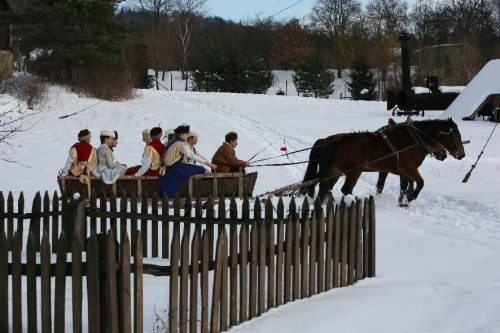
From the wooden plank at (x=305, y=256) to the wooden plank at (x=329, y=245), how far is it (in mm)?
276

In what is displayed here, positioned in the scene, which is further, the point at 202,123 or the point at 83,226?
the point at 202,123

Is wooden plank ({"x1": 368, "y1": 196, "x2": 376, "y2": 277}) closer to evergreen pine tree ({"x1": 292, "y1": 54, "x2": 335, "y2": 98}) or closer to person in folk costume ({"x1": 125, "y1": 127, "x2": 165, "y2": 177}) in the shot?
person in folk costume ({"x1": 125, "y1": 127, "x2": 165, "y2": 177})

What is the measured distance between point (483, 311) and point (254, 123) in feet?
80.0

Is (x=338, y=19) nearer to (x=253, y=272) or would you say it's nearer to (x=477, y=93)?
(x=477, y=93)

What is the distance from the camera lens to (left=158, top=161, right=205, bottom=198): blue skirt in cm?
1066

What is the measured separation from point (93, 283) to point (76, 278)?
0.14m

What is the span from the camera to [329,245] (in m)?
6.16

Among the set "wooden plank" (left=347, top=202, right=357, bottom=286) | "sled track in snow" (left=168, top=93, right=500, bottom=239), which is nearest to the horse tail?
"sled track in snow" (left=168, top=93, right=500, bottom=239)

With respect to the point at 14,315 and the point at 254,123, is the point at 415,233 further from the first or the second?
the point at 254,123

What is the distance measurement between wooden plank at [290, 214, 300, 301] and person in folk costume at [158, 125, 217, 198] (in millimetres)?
4947

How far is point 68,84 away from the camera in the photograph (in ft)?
119

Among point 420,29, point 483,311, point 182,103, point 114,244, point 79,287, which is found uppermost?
point 420,29

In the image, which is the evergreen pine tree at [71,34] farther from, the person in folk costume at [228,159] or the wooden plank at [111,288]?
the wooden plank at [111,288]

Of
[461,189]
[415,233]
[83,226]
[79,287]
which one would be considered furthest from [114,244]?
[461,189]
